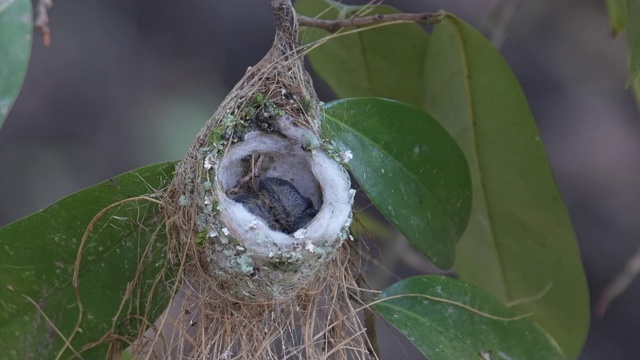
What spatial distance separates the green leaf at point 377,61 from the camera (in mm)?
1486

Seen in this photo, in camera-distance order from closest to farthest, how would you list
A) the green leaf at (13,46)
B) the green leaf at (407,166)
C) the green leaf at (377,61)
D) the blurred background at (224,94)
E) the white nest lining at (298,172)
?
1. the green leaf at (13,46)
2. the white nest lining at (298,172)
3. the green leaf at (407,166)
4. the green leaf at (377,61)
5. the blurred background at (224,94)

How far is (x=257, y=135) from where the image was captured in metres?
1.10

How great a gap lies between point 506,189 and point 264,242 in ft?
1.75

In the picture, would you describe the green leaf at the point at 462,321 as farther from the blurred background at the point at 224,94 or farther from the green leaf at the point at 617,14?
the blurred background at the point at 224,94

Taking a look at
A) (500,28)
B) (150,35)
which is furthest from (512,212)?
(150,35)

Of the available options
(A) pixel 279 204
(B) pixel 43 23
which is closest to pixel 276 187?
(A) pixel 279 204

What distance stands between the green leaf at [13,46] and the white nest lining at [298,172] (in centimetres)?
28

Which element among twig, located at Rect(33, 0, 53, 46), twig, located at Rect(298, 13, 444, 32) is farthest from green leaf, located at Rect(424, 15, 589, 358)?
twig, located at Rect(33, 0, 53, 46)

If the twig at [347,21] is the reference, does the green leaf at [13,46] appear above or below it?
above

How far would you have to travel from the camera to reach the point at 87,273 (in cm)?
110

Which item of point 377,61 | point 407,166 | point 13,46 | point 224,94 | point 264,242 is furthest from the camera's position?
point 224,94

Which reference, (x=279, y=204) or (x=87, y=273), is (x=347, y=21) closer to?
(x=279, y=204)

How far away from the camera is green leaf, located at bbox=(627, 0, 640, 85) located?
1064mm

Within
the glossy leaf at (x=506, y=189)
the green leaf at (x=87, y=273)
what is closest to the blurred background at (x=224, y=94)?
the glossy leaf at (x=506, y=189)
